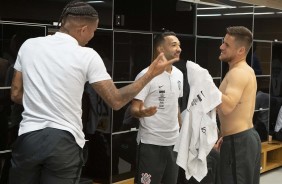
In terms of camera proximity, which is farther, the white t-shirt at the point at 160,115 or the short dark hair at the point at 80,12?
the white t-shirt at the point at 160,115

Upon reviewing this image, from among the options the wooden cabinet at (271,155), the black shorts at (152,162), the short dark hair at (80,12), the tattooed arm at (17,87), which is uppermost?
the short dark hair at (80,12)

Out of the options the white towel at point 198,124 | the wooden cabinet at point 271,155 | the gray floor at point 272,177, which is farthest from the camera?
the wooden cabinet at point 271,155

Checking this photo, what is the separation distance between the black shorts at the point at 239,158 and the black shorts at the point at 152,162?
21.2 inches

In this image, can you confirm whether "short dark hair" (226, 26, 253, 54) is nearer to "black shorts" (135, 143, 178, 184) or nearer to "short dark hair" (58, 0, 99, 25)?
"black shorts" (135, 143, 178, 184)

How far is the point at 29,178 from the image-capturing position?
1.78m

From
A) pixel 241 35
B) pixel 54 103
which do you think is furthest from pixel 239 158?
pixel 54 103

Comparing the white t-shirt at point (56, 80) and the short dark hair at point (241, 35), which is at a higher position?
the short dark hair at point (241, 35)

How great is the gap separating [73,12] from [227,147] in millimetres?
1337

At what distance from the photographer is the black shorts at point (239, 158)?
2.59 metres

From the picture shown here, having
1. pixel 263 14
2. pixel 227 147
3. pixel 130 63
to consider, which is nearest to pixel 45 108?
pixel 227 147

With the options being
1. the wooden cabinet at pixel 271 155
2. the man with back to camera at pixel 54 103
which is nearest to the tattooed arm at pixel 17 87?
the man with back to camera at pixel 54 103

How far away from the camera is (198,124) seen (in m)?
2.51

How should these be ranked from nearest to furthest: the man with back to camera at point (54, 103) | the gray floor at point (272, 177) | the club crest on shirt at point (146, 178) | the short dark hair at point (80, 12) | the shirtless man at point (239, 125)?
the man with back to camera at point (54, 103) → the short dark hair at point (80, 12) → the shirtless man at point (239, 125) → the club crest on shirt at point (146, 178) → the gray floor at point (272, 177)

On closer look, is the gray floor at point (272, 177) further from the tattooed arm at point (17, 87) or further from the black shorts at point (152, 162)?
the tattooed arm at point (17, 87)
